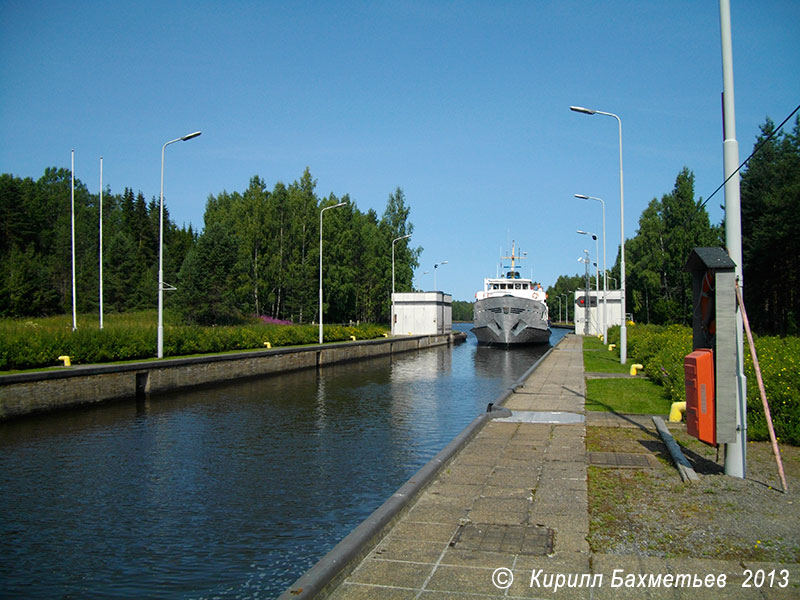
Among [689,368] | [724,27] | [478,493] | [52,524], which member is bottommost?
[52,524]

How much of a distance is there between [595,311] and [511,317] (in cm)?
1700

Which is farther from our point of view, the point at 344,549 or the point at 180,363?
the point at 180,363

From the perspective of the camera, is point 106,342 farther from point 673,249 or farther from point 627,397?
point 673,249

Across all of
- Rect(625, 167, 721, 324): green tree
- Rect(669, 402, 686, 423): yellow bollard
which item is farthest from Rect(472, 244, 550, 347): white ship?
Rect(669, 402, 686, 423): yellow bollard

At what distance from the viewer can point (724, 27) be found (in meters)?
7.67

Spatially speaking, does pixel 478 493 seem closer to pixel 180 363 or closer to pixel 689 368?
pixel 689 368

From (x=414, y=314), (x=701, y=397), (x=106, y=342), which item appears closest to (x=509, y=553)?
(x=701, y=397)

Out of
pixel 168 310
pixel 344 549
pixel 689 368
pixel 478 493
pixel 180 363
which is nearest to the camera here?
pixel 344 549

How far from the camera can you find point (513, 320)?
50969mm

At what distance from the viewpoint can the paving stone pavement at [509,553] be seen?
4496 millimetres

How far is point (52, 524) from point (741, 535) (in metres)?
7.26

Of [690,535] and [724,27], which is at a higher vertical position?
[724,27]

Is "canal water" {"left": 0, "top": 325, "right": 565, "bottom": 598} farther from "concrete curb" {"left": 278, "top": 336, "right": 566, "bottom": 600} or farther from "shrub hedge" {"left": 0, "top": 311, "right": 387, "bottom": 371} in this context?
"shrub hedge" {"left": 0, "top": 311, "right": 387, "bottom": 371}

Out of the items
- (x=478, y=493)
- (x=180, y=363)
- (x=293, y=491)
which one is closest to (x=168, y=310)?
(x=180, y=363)
